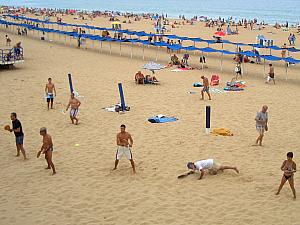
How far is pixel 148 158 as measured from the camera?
31.0 ft

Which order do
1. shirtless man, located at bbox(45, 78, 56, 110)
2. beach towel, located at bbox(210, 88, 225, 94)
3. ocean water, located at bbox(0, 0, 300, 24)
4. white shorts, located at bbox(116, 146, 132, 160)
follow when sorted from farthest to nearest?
1. ocean water, located at bbox(0, 0, 300, 24)
2. beach towel, located at bbox(210, 88, 225, 94)
3. shirtless man, located at bbox(45, 78, 56, 110)
4. white shorts, located at bbox(116, 146, 132, 160)

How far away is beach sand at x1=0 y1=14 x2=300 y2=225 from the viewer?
694 cm

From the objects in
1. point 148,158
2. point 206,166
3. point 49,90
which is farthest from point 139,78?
point 206,166

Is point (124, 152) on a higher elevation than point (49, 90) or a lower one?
lower

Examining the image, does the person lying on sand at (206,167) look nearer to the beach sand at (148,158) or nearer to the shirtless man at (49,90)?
the beach sand at (148,158)

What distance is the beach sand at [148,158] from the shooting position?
694 cm

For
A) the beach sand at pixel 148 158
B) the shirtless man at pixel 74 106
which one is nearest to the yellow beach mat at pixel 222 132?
the beach sand at pixel 148 158

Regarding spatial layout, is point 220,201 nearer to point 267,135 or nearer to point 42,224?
point 42,224

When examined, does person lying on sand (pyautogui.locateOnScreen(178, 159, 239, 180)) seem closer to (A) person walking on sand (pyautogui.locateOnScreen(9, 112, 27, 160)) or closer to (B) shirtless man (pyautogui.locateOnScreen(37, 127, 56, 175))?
(B) shirtless man (pyautogui.locateOnScreen(37, 127, 56, 175))

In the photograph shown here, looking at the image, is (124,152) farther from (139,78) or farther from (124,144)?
(139,78)

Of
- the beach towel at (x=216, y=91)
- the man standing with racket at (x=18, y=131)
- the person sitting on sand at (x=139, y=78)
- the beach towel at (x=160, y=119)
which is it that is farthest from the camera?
the person sitting on sand at (x=139, y=78)

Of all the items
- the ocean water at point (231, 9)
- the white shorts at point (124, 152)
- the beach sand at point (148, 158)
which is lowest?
the beach sand at point (148, 158)

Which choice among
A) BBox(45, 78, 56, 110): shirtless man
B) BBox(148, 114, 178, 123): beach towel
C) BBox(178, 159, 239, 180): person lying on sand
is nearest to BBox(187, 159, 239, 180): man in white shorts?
BBox(178, 159, 239, 180): person lying on sand

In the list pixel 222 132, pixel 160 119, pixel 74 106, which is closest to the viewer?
pixel 222 132
